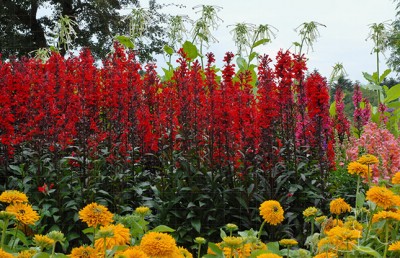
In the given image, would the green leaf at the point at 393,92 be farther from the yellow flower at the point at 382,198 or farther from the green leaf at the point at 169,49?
the yellow flower at the point at 382,198

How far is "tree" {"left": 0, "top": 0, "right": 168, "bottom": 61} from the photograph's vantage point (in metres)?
18.1

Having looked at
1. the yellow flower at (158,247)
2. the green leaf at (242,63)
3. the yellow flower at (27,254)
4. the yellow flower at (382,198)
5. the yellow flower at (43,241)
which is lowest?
the yellow flower at (27,254)

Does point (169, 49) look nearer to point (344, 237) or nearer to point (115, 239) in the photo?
point (115, 239)

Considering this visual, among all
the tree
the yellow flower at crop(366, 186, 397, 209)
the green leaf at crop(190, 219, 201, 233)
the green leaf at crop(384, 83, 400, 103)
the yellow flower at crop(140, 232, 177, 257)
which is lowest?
the green leaf at crop(190, 219, 201, 233)

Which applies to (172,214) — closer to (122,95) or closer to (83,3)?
(122,95)

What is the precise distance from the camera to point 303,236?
14.4ft

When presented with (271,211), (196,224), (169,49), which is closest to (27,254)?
(271,211)

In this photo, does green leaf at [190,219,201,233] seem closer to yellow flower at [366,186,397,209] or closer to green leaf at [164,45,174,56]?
yellow flower at [366,186,397,209]

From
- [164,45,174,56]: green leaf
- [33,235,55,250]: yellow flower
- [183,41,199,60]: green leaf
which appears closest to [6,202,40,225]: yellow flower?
[33,235,55,250]: yellow flower

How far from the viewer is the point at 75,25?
19.2 metres

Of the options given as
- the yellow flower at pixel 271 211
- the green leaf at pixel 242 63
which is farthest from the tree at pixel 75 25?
the yellow flower at pixel 271 211

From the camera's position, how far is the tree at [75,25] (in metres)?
18.1

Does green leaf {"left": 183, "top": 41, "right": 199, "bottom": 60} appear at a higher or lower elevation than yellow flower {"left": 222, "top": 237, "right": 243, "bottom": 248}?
higher

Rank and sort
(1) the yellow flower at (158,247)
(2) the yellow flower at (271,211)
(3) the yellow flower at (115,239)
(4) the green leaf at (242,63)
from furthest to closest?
(4) the green leaf at (242,63) → (2) the yellow flower at (271,211) → (3) the yellow flower at (115,239) → (1) the yellow flower at (158,247)
